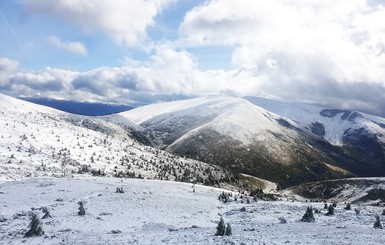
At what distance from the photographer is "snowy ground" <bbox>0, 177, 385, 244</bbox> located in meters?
31.9

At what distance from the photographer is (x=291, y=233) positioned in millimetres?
35219

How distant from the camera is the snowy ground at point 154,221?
31.9 metres

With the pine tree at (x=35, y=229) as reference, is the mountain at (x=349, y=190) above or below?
below

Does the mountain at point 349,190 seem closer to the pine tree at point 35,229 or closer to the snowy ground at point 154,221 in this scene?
the snowy ground at point 154,221

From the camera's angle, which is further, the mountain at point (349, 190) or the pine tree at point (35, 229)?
the mountain at point (349, 190)

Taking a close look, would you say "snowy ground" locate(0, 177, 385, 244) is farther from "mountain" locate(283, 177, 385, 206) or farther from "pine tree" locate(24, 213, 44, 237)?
"mountain" locate(283, 177, 385, 206)

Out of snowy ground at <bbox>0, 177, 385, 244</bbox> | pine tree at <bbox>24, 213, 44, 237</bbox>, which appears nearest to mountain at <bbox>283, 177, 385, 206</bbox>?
snowy ground at <bbox>0, 177, 385, 244</bbox>

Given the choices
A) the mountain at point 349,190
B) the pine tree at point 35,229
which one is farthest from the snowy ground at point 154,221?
the mountain at point 349,190

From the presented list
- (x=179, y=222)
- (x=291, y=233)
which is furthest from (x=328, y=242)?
(x=179, y=222)

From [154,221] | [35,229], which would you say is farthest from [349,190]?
[35,229]

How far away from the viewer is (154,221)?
43.0m

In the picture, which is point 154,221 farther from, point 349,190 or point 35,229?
point 349,190

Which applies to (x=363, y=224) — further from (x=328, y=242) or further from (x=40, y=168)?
(x=40, y=168)

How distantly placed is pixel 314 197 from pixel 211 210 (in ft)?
378
